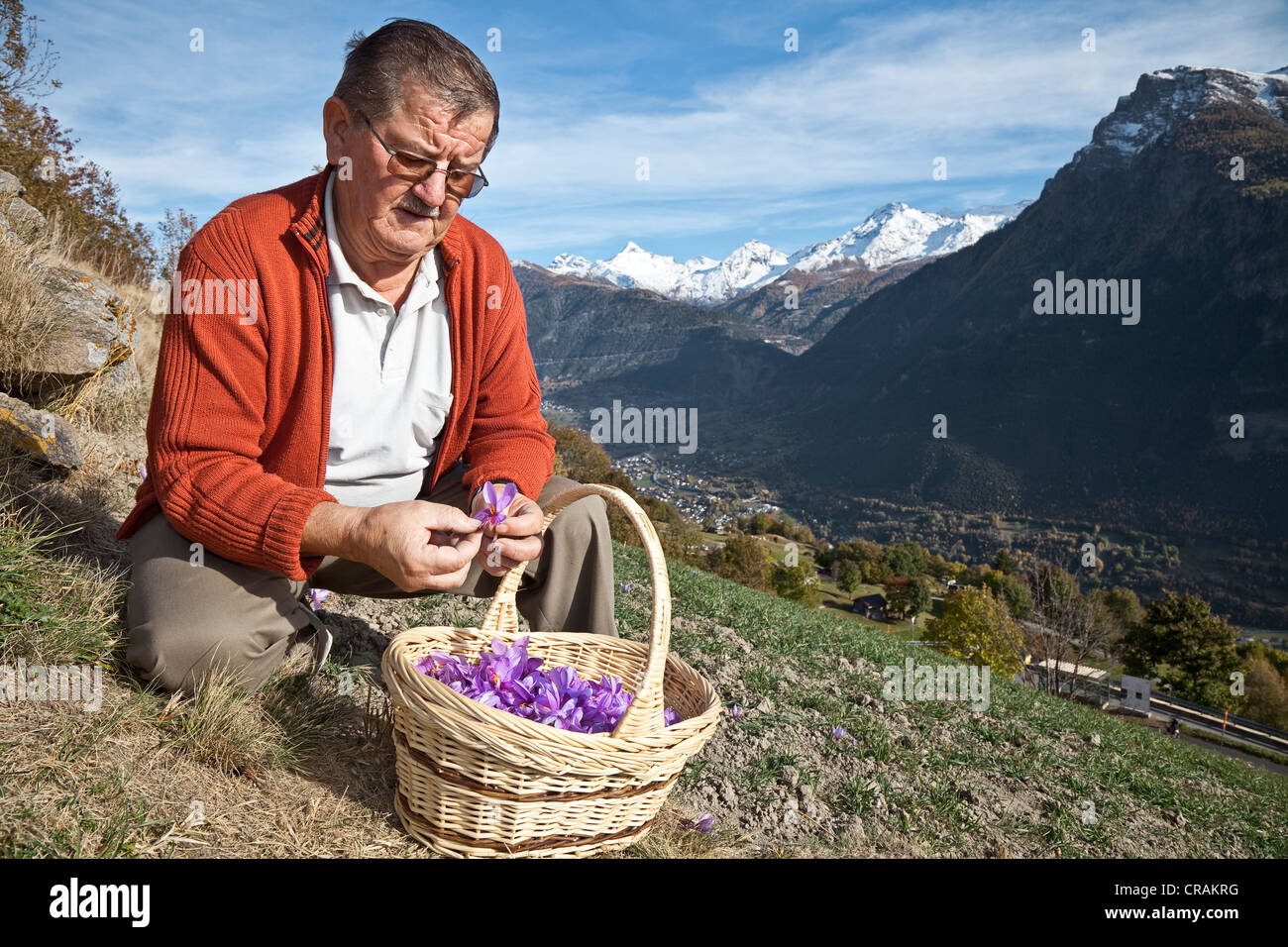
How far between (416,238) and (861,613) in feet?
179

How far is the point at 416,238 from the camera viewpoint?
7.98ft

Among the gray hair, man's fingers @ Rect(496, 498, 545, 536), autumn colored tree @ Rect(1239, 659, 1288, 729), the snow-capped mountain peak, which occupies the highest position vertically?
the snow-capped mountain peak

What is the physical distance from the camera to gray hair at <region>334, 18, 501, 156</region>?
2.26 metres

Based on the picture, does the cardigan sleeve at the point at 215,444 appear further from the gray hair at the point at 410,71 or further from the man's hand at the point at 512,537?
the gray hair at the point at 410,71

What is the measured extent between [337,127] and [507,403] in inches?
42.0

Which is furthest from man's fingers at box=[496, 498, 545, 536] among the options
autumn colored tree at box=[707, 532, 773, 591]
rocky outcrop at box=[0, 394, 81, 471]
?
autumn colored tree at box=[707, 532, 773, 591]

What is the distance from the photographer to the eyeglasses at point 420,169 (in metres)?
2.30

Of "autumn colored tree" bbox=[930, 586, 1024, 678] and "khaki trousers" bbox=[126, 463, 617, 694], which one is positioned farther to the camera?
"autumn colored tree" bbox=[930, 586, 1024, 678]

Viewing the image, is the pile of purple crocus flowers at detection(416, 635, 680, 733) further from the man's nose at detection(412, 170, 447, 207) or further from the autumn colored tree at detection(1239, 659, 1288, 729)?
the autumn colored tree at detection(1239, 659, 1288, 729)

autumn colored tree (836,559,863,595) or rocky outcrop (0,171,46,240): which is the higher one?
rocky outcrop (0,171,46,240)
